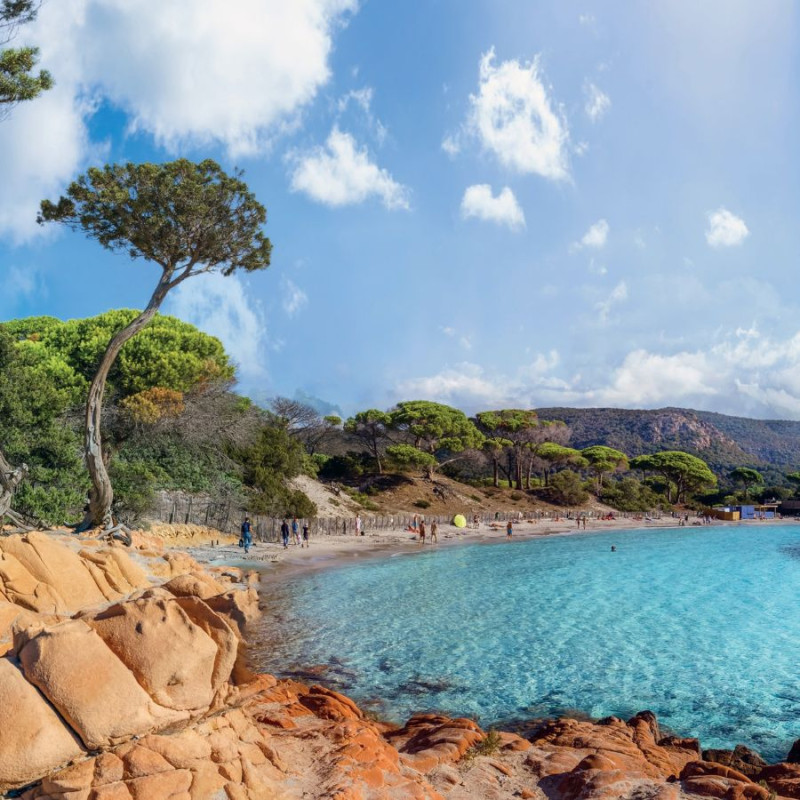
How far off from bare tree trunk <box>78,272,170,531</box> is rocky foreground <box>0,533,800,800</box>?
10.7 m

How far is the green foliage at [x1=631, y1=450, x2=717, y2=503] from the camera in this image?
212 ft

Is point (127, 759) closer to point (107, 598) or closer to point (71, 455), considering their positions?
point (107, 598)

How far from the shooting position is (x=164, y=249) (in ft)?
58.1

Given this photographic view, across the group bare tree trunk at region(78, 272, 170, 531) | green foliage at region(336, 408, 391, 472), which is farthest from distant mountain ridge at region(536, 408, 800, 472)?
bare tree trunk at region(78, 272, 170, 531)

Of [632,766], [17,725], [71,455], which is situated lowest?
[632,766]

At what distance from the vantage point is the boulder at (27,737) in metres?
3.76

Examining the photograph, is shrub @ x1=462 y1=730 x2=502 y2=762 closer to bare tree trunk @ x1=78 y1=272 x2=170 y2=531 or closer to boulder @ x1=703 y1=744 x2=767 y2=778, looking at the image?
boulder @ x1=703 y1=744 x2=767 y2=778

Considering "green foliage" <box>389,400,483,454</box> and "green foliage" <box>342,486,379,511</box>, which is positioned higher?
"green foliage" <box>389,400,483,454</box>

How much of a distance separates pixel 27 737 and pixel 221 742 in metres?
1.31

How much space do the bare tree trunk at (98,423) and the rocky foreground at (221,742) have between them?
421 inches

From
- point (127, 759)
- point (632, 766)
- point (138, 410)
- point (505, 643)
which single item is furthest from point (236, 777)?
point (138, 410)

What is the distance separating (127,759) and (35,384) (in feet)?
61.3

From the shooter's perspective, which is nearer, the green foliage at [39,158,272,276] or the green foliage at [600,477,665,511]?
the green foliage at [39,158,272,276]

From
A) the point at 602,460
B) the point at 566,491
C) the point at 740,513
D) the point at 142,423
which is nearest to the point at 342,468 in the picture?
the point at 566,491
